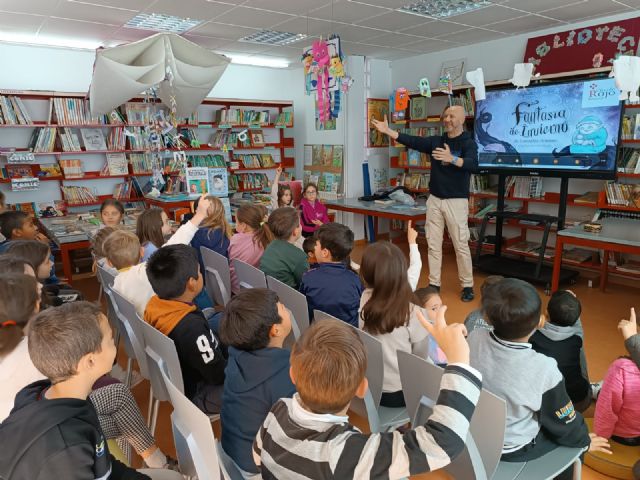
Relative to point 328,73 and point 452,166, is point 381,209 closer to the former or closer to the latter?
point 452,166

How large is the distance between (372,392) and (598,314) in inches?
120

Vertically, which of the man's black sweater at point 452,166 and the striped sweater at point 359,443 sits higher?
the man's black sweater at point 452,166

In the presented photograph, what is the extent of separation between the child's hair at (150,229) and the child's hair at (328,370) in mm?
2454

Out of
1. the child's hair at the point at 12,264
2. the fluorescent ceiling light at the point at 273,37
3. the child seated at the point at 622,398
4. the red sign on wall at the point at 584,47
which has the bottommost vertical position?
the child seated at the point at 622,398

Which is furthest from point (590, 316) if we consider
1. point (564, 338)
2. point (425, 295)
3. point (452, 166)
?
point (564, 338)

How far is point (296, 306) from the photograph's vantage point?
7.25 ft

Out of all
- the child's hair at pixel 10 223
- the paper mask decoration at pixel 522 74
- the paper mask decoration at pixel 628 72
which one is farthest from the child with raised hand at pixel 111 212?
the paper mask decoration at pixel 628 72

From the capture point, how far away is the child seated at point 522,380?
4.55 ft

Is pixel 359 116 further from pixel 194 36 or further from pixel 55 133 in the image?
pixel 55 133

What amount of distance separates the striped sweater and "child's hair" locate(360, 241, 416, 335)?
0.80 meters

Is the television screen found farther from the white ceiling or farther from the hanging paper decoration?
the hanging paper decoration

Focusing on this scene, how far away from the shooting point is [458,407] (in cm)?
99

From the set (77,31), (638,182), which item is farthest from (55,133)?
(638,182)

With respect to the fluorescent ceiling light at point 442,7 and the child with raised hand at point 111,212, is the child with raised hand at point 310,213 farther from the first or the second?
the fluorescent ceiling light at point 442,7
